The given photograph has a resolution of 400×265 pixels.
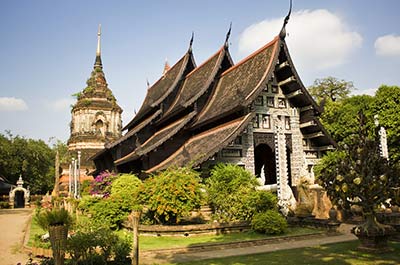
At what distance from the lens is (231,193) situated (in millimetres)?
14406

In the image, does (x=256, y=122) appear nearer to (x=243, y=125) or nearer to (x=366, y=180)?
(x=243, y=125)

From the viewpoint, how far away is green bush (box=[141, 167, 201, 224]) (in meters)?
12.9

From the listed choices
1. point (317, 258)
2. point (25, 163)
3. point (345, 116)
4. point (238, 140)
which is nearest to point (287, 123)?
point (238, 140)

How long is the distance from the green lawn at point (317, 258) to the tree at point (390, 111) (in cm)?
2347

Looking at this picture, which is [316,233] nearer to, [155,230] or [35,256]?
[155,230]

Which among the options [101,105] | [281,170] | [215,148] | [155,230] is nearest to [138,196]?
[155,230]

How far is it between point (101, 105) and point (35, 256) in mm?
35873

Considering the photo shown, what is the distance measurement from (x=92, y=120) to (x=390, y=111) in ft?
106

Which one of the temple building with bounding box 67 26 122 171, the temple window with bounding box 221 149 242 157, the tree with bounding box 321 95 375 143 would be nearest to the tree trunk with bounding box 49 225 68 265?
the temple window with bounding box 221 149 242 157

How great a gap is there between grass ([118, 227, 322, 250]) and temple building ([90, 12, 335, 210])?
A: 2.57 meters

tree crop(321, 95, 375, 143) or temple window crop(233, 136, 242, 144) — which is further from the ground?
tree crop(321, 95, 375, 143)

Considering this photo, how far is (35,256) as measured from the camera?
35.1 ft

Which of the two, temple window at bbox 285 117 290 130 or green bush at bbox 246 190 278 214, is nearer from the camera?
green bush at bbox 246 190 278 214

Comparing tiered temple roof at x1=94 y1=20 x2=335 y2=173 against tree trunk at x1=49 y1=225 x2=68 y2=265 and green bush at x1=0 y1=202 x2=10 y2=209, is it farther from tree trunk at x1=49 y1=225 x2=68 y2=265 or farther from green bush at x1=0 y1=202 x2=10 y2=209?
green bush at x1=0 y1=202 x2=10 y2=209
